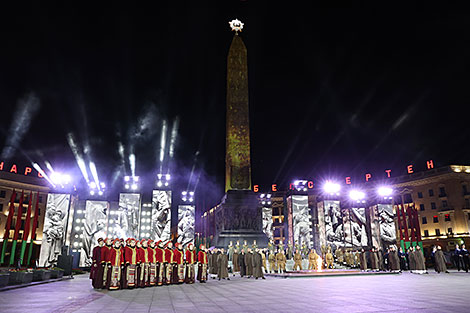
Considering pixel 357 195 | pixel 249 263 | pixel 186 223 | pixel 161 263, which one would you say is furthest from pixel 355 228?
pixel 161 263

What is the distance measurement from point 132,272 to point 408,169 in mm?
46848

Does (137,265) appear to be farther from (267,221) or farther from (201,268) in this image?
(267,221)

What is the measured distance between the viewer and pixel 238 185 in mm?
22469

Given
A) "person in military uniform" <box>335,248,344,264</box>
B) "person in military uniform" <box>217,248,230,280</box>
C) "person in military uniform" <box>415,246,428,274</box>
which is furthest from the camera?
"person in military uniform" <box>335,248,344,264</box>

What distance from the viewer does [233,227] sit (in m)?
21.9

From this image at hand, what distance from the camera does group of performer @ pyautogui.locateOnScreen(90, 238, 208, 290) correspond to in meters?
10.3

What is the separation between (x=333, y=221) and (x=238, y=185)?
47.1 ft

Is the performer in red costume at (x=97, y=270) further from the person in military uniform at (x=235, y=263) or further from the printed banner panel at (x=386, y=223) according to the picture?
the printed banner panel at (x=386, y=223)

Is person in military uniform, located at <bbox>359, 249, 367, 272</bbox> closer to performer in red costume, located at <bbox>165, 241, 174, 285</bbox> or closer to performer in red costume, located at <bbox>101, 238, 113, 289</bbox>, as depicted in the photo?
performer in red costume, located at <bbox>165, 241, 174, 285</bbox>

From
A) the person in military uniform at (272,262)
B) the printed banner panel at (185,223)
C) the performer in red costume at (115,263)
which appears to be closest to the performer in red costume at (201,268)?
the performer in red costume at (115,263)

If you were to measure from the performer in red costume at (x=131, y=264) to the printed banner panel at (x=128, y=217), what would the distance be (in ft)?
61.8

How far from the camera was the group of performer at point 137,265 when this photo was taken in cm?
1034

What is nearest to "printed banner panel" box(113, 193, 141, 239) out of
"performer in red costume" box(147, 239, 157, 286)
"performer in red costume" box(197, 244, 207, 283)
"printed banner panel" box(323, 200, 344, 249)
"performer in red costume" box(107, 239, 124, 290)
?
"performer in red costume" box(197, 244, 207, 283)

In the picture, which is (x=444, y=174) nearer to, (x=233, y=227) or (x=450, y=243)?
(x=450, y=243)
